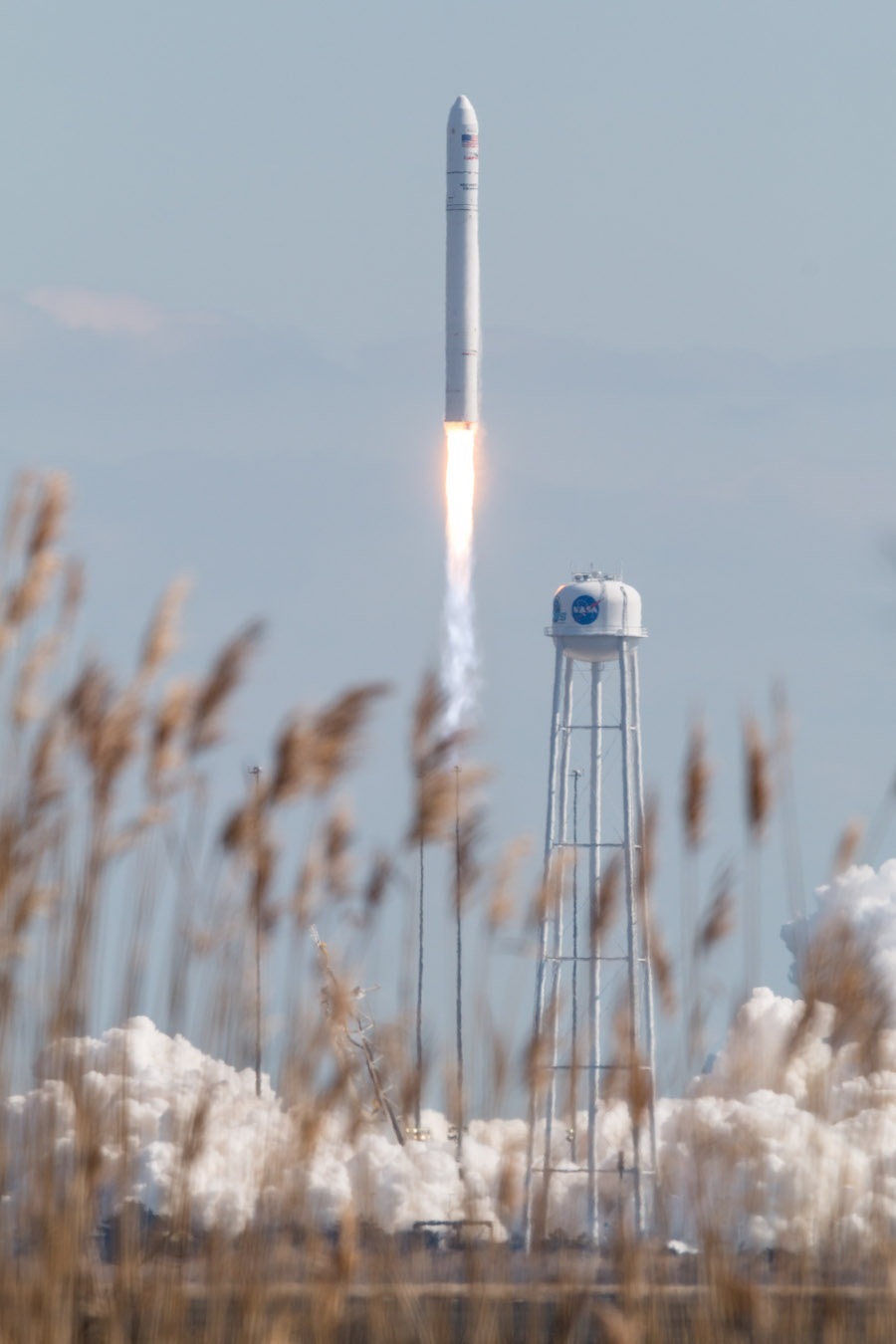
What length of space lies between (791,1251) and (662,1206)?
2.94 feet

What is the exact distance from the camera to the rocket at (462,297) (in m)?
60.3

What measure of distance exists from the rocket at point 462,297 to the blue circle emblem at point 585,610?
215 inches

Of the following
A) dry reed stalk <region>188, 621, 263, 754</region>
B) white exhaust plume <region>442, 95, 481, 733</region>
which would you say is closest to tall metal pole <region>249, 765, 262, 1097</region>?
dry reed stalk <region>188, 621, 263, 754</region>

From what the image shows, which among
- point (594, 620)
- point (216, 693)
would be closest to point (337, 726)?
A: point (216, 693)

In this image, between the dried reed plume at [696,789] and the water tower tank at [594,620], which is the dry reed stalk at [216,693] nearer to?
the dried reed plume at [696,789]

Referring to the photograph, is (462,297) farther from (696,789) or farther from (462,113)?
(696,789)

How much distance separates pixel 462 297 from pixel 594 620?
9.16m

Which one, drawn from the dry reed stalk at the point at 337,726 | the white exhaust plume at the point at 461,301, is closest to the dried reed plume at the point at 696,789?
the dry reed stalk at the point at 337,726

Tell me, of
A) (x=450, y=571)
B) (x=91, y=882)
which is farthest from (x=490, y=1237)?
(x=450, y=571)

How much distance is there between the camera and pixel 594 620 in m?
60.6

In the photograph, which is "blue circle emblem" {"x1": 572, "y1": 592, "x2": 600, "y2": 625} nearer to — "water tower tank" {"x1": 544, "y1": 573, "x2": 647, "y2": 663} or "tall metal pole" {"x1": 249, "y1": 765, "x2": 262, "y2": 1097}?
"water tower tank" {"x1": 544, "y1": 573, "x2": 647, "y2": 663}

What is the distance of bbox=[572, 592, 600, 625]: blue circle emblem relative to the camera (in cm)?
6066

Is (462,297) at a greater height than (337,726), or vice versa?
(462,297)

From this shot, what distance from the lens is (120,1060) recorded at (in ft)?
25.9
